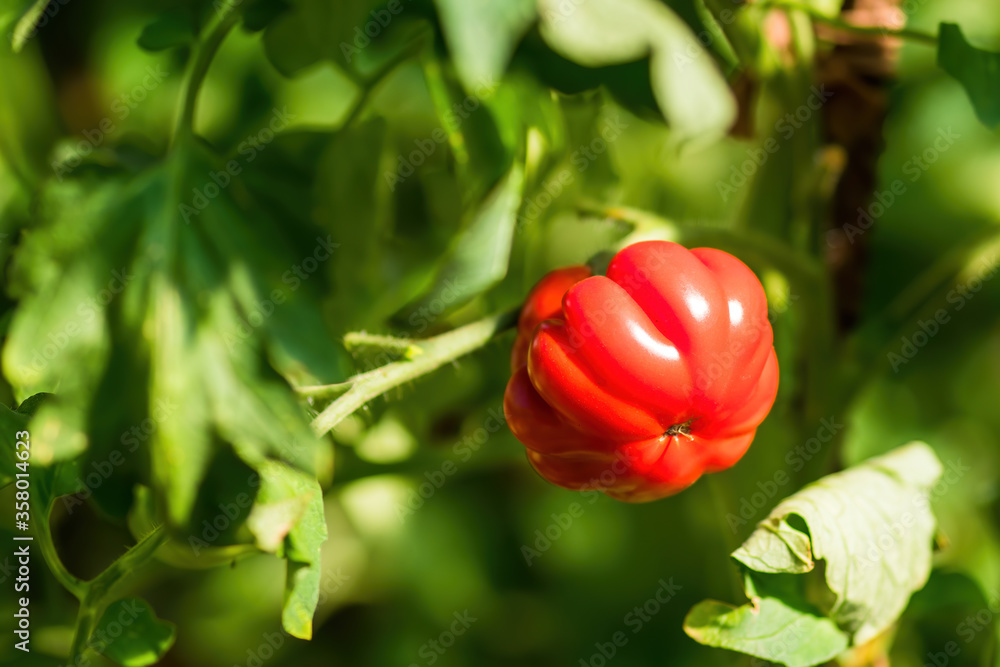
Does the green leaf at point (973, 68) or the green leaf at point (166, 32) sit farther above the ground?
the green leaf at point (166, 32)

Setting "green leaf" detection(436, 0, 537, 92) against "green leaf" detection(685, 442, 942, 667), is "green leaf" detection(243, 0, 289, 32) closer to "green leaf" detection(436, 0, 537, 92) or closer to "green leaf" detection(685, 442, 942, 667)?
"green leaf" detection(436, 0, 537, 92)

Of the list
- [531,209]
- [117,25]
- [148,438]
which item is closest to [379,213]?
[531,209]

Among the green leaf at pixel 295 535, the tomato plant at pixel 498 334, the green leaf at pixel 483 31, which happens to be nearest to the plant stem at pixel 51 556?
the tomato plant at pixel 498 334

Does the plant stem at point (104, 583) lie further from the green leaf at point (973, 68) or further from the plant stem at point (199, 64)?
the green leaf at point (973, 68)

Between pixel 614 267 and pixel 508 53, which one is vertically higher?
pixel 508 53

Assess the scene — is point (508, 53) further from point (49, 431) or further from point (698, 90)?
point (49, 431)

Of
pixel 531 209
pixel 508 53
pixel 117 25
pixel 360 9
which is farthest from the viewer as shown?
pixel 117 25
